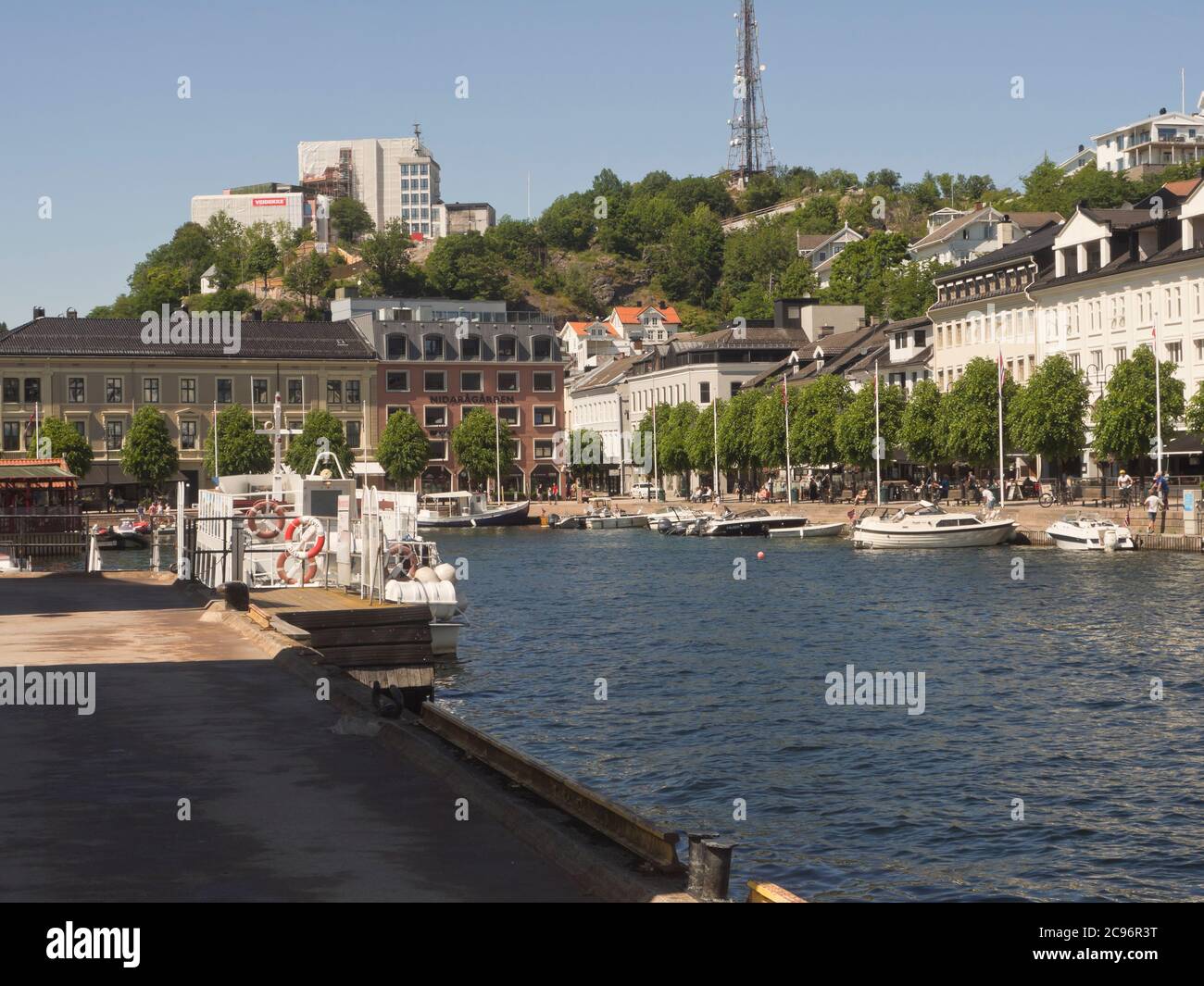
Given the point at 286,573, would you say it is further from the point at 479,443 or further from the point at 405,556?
the point at 479,443

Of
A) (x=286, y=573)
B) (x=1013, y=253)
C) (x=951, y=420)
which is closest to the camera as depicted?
(x=286, y=573)

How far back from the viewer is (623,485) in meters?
178

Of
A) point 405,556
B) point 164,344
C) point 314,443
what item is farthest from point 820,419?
point 405,556

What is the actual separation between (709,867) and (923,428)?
99715 mm

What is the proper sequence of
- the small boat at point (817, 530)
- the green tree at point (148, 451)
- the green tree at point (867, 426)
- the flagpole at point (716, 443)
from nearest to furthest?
the small boat at point (817, 530), the green tree at point (867, 426), the green tree at point (148, 451), the flagpole at point (716, 443)

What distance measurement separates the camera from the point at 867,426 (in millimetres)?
116062

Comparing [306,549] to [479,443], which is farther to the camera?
[479,443]

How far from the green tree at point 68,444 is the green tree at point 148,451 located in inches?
141

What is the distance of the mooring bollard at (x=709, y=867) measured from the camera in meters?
11.2

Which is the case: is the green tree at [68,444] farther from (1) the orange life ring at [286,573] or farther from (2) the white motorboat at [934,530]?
(1) the orange life ring at [286,573]

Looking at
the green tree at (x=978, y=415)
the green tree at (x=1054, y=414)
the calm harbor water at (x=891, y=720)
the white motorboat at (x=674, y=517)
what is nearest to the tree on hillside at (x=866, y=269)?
the white motorboat at (x=674, y=517)

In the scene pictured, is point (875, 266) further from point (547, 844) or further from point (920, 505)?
point (547, 844)
